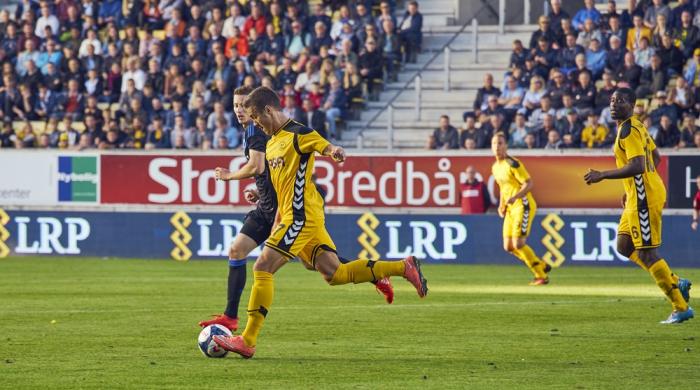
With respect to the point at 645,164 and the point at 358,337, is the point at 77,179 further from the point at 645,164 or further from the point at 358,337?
the point at 645,164

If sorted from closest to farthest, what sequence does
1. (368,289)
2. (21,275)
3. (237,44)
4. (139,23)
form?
1. (368,289)
2. (21,275)
3. (237,44)
4. (139,23)

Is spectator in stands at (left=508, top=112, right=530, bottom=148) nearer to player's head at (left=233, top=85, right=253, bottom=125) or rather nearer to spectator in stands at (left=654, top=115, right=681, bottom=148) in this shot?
spectator in stands at (left=654, top=115, right=681, bottom=148)

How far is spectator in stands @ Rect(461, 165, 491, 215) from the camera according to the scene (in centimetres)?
2689

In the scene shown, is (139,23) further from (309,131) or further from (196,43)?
(309,131)

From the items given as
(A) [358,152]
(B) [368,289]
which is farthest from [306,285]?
(A) [358,152]

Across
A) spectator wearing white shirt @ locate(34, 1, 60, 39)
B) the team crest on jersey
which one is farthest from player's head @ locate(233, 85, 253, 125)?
spectator wearing white shirt @ locate(34, 1, 60, 39)

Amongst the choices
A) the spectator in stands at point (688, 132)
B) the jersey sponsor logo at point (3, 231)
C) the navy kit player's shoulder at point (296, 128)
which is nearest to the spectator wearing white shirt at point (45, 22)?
the jersey sponsor logo at point (3, 231)

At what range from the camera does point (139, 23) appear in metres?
34.6

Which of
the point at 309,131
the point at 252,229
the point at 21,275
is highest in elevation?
the point at 309,131

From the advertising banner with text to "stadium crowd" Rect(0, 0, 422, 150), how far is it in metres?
2.05

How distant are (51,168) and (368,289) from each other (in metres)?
11.5

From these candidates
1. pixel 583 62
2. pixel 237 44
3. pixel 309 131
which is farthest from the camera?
pixel 237 44

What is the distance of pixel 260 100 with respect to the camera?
37.5ft

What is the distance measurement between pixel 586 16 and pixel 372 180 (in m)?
5.53
